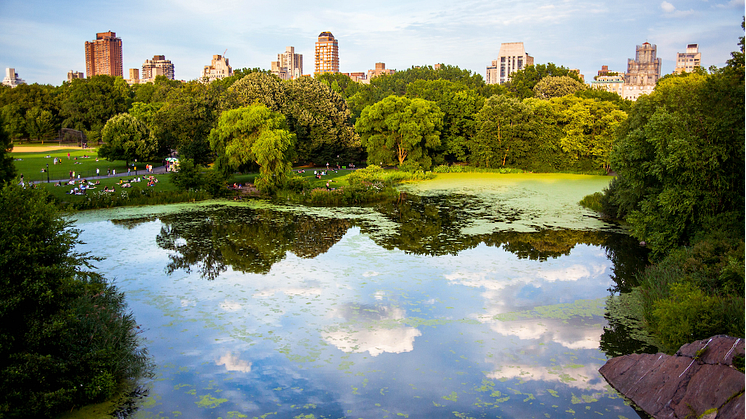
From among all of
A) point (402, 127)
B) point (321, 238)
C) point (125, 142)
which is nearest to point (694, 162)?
point (321, 238)

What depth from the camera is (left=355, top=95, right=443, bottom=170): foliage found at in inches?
1612

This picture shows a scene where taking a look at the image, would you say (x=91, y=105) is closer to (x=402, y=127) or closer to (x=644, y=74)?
(x=402, y=127)

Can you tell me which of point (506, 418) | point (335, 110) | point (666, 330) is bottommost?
point (506, 418)

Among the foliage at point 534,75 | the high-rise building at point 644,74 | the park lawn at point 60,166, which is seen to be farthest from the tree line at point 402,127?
the high-rise building at point 644,74

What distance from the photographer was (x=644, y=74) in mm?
178000

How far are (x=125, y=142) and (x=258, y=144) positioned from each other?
15.6 metres

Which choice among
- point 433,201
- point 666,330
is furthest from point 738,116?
point 433,201

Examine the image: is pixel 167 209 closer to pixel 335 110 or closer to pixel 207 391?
pixel 207 391

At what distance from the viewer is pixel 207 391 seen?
799 centimetres

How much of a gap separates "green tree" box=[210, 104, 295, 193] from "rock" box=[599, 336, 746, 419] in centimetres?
2231

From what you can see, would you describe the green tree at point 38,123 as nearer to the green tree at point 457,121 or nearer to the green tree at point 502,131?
the green tree at point 457,121

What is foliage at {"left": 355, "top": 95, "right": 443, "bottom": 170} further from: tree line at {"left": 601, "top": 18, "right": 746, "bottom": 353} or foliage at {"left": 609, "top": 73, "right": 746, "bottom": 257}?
foliage at {"left": 609, "top": 73, "right": 746, "bottom": 257}

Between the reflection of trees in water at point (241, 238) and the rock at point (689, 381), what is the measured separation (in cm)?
964

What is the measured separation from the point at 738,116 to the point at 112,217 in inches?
868
